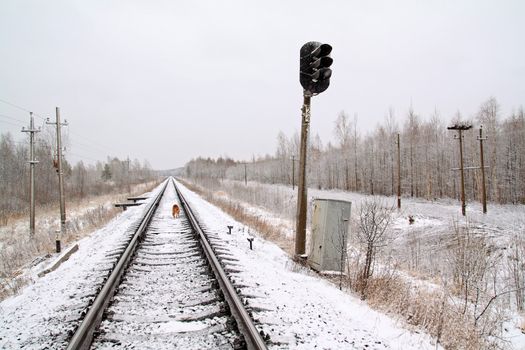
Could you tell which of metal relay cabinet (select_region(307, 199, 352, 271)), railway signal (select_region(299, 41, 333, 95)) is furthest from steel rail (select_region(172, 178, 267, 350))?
railway signal (select_region(299, 41, 333, 95))

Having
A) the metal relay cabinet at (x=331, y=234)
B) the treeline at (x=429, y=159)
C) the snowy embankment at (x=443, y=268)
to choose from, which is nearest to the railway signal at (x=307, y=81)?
the metal relay cabinet at (x=331, y=234)

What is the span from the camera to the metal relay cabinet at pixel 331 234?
18.7ft

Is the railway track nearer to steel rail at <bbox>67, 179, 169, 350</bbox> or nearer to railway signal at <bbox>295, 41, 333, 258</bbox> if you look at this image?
steel rail at <bbox>67, 179, 169, 350</bbox>

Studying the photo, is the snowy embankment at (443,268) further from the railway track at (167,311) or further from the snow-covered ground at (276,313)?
the railway track at (167,311)

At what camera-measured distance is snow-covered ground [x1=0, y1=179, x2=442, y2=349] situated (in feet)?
9.73

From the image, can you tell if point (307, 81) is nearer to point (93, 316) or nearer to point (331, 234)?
point (331, 234)

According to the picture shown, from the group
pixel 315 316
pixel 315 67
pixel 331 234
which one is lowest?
pixel 315 316

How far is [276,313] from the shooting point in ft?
11.5

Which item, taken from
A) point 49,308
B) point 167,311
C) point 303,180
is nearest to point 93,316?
point 167,311

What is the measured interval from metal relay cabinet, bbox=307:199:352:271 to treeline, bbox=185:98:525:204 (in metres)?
21.7

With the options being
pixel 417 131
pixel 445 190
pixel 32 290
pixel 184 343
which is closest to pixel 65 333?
pixel 184 343

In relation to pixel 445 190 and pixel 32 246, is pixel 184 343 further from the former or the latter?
pixel 445 190

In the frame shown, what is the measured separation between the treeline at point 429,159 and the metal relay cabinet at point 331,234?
2170cm

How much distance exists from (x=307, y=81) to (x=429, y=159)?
44228mm
